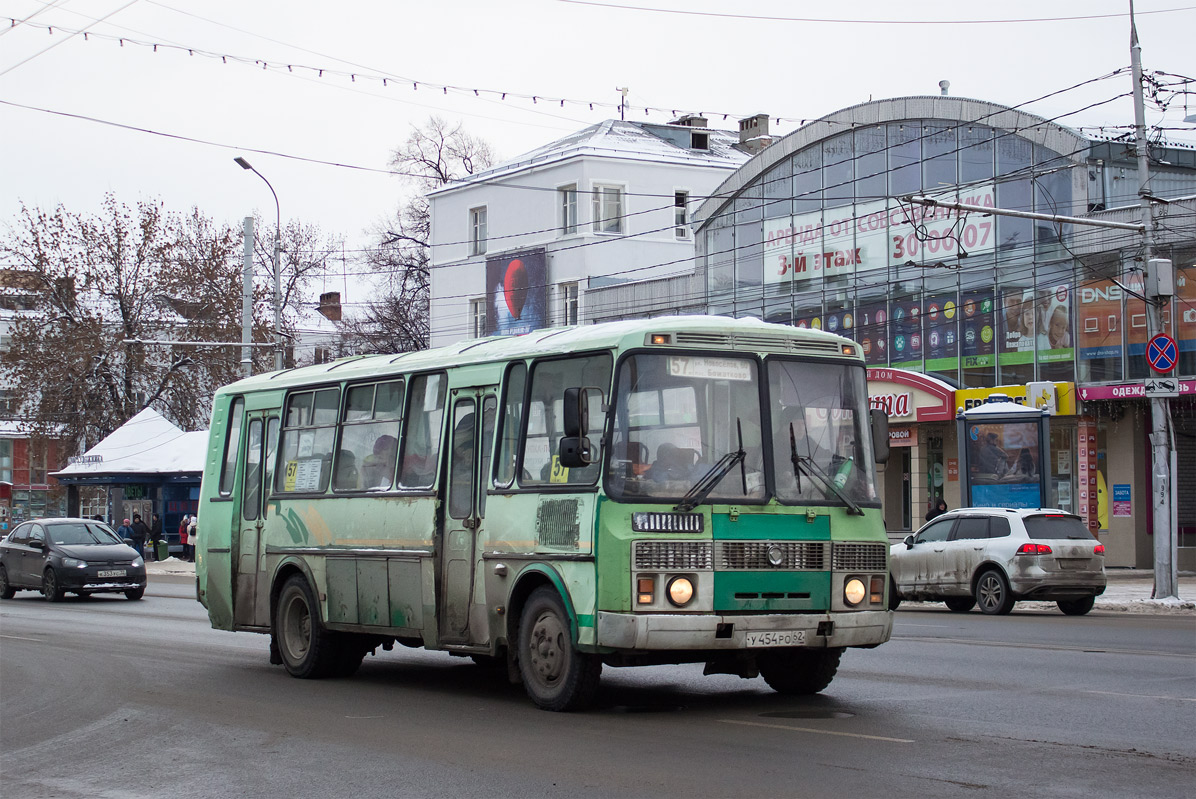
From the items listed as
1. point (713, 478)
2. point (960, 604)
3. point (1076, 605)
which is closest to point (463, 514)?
point (713, 478)

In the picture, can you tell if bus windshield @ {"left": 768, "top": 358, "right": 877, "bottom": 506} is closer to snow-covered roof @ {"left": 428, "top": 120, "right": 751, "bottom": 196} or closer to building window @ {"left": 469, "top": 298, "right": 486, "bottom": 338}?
snow-covered roof @ {"left": 428, "top": 120, "right": 751, "bottom": 196}

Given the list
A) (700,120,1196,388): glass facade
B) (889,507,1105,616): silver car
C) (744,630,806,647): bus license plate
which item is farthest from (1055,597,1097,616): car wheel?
(744,630,806,647): bus license plate

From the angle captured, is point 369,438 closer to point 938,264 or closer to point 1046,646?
point 1046,646

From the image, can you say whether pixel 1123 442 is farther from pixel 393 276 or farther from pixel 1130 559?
pixel 393 276

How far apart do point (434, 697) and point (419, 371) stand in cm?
274

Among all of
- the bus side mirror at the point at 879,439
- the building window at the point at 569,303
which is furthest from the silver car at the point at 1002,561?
the building window at the point at 569,303

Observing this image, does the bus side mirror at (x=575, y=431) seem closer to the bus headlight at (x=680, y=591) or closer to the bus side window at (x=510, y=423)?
the bus headlight at (x=680, y=591)

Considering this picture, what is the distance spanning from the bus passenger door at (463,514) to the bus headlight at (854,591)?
9.11ft

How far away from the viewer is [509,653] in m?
11.4

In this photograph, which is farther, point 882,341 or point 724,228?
point 724,228

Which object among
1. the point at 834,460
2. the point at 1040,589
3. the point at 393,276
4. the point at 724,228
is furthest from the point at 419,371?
the point at 393,276

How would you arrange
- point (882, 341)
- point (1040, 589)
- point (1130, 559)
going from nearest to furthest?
point (1040, 589)
point (1130, 559)
point (882, 341)

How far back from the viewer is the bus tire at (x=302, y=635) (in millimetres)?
13961

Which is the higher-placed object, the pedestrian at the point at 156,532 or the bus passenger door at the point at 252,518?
the bus passenger door at the point at 252,518
